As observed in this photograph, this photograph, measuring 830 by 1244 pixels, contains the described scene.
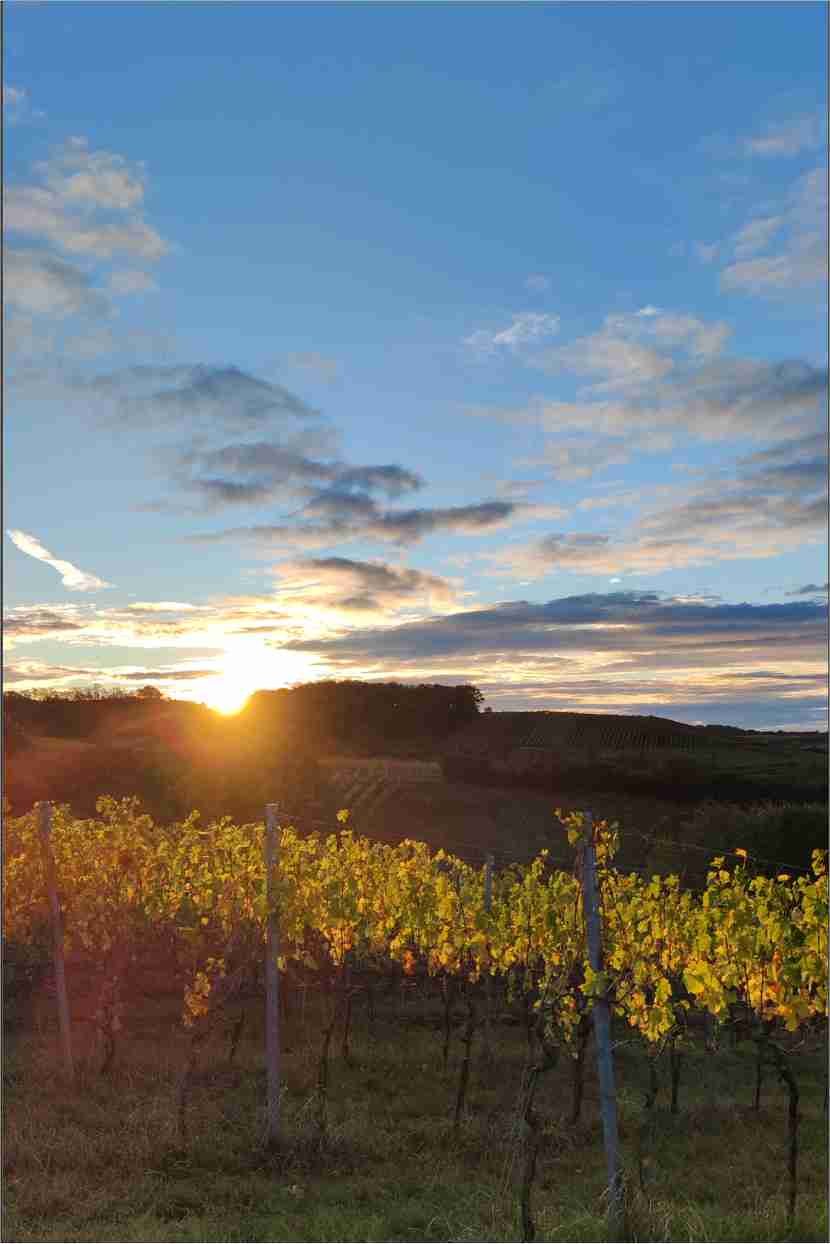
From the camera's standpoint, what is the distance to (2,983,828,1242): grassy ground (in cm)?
592

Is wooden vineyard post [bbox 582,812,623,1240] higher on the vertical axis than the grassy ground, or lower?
higher

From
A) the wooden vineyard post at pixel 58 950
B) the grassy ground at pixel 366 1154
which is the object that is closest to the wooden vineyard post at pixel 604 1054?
the grassy ground at pixel 366 1154

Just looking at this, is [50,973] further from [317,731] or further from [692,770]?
[317,731]

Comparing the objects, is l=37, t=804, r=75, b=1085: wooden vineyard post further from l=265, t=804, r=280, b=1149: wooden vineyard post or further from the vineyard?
l=265, t=804, r=280, b=1149: wooden vineyard post

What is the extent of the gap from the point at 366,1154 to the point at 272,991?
1406mm

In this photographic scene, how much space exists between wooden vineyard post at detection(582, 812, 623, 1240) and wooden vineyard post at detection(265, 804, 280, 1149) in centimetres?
281

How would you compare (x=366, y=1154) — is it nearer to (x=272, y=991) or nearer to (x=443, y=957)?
(x=272, y=991)

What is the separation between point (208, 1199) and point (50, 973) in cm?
861

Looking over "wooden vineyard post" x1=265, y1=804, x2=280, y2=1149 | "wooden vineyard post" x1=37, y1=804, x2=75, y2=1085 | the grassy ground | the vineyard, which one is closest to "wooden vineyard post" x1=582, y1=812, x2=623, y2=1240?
the vineyard

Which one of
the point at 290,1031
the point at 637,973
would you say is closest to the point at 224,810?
the point at 290,1031

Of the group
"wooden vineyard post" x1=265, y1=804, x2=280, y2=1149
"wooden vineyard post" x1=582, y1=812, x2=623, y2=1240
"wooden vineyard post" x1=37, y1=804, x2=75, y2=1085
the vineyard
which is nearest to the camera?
"wooden vineyard post" x1=582, y1=812, x2=623, y2=1240

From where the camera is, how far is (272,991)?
25.3 feet

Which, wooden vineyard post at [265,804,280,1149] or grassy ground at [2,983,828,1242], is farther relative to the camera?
wooden vineyard post at [265,804,280,1149]

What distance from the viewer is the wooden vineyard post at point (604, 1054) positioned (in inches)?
212
